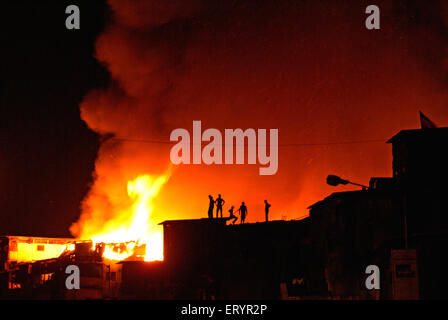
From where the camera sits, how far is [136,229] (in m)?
49.2

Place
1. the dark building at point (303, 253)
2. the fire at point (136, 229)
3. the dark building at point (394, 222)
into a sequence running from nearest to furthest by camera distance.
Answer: the dark building at point (394, 222), the dark building at point (303, 253), the fire at point (136, 229)

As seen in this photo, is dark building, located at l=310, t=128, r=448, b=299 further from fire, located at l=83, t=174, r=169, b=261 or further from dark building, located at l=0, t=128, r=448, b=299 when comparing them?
fire, located at l=83, t=174, r=169, b=261

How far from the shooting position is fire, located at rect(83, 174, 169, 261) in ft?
136

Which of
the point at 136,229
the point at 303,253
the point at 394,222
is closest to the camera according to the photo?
the point at 394,222

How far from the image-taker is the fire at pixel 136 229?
136 feet

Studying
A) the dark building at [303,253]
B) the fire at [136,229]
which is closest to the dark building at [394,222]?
the dark building at [303,253]

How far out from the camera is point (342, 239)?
2920 centimetres

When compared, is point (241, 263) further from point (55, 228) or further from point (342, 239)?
point (55, 228)

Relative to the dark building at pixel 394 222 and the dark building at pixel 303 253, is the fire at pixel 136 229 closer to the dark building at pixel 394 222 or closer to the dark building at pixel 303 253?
the dark building at pixel 303 253

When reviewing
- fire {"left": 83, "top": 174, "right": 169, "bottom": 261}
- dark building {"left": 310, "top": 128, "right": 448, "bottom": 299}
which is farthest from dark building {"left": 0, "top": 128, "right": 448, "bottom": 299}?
fire {"left": 83, "top": 174, "right": 169, "bottom": 261}

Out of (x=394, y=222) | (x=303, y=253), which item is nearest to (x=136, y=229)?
(x=303, y=253)

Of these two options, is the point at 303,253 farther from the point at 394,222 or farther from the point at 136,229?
the point at 136,229
